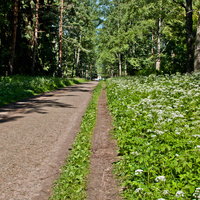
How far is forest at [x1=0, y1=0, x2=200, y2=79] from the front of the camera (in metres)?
17.6

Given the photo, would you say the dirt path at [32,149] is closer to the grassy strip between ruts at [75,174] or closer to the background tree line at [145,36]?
the grassy strip between ruts at [75,174]

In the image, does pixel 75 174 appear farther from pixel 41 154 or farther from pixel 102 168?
pixel 41 154

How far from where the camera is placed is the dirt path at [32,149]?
3.07m

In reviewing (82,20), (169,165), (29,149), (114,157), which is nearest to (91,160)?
(114,157)

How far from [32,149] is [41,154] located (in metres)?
0.35

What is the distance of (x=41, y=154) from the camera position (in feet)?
14.1

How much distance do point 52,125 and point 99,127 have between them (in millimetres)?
1556

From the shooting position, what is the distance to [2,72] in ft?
73.9

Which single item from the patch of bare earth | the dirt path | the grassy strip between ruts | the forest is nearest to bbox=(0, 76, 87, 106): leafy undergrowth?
the dirt path

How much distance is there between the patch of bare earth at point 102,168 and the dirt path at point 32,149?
642 millimetres

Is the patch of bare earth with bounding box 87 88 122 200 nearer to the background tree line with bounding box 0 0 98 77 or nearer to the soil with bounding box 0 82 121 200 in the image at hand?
the soil with bounding box 0 82 121 200

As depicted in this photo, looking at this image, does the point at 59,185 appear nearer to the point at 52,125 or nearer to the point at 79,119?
the point at 52,125

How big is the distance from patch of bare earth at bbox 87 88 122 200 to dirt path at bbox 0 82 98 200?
0.64 meters

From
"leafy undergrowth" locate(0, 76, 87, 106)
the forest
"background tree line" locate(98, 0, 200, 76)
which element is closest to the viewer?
"leafy undergrowth" locate(0, 76, 87, 106)
